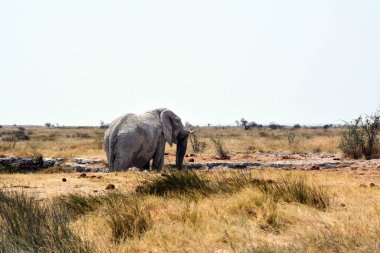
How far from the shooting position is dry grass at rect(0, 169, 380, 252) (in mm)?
5832

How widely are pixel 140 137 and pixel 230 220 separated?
7116mm

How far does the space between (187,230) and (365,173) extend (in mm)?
8342

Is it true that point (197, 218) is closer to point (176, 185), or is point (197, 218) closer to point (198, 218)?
→ point (198, 218)

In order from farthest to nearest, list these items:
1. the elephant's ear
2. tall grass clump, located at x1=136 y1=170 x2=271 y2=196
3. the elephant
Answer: the elephant's ear < the elephant < tall grass clump, located at x1=136 y1=170 x2=271 y2=196

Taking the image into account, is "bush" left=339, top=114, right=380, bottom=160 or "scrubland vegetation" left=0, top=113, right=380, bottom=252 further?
"bush" left=339, top=114, right=380, bottom=160

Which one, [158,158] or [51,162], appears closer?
[158,158]

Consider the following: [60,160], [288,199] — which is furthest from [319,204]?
[60,160]

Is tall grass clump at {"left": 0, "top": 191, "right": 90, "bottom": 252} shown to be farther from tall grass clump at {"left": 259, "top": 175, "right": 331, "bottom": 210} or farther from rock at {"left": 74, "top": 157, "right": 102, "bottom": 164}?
rock at {"left": 74, "top": 157, "right": 102, "bottom": 164}

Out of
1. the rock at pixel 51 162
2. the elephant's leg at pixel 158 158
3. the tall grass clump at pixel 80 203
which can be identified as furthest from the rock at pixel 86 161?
the tall grass clump at pixel 80 203

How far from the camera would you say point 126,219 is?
686 cm

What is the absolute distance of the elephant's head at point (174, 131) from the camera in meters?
14.8

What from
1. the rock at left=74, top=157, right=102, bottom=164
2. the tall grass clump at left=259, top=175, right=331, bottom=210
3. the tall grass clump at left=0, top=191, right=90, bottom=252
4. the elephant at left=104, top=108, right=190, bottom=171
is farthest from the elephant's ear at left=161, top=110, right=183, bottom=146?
the tall grass clump at left=0, top=191, right=90, bottom=252

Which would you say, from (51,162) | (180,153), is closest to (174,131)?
(180,153)

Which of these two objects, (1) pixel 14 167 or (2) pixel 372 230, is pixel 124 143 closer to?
(1) pixel 14 167
